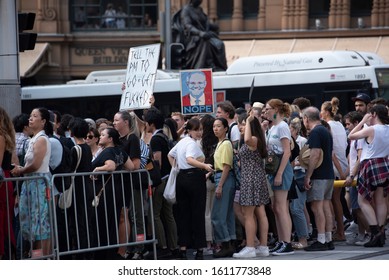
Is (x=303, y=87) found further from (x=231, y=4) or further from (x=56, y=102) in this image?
(x=231, y=4)

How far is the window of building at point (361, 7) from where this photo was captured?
4331 centimetres

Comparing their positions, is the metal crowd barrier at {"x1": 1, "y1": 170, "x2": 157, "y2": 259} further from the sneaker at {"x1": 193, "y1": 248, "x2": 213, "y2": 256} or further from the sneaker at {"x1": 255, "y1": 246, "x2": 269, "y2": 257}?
the sneaker at {"x1": 193, "y1": 248, "x2": 213, "y2": 256}

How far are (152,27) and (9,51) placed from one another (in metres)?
31.2

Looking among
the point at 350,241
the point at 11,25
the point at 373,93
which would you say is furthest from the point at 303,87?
the point at 11,25

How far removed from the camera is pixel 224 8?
44.8 meters

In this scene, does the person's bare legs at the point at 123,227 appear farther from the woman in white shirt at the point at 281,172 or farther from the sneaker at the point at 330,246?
the sneaker at the point at 330,246

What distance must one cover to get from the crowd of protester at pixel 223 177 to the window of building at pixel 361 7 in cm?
2760

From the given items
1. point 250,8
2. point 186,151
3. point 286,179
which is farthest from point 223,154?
point 250,8

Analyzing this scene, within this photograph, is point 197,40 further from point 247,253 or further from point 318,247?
point 247,253

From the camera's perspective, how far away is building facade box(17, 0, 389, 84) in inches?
1670

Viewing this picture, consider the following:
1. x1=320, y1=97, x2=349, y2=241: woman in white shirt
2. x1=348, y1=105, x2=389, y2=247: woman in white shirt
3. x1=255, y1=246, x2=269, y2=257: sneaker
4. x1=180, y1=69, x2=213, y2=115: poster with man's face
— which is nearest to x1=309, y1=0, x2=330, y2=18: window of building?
x1=180, y1=69, x2=213, y2=115: poster with man's face

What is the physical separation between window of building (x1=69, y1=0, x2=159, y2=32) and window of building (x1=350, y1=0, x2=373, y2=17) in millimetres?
7043

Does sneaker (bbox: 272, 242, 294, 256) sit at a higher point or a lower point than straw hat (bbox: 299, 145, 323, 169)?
lower

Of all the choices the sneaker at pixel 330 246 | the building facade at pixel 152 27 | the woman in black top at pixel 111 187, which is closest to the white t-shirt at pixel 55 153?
the woman in black top at pixel 111 187
